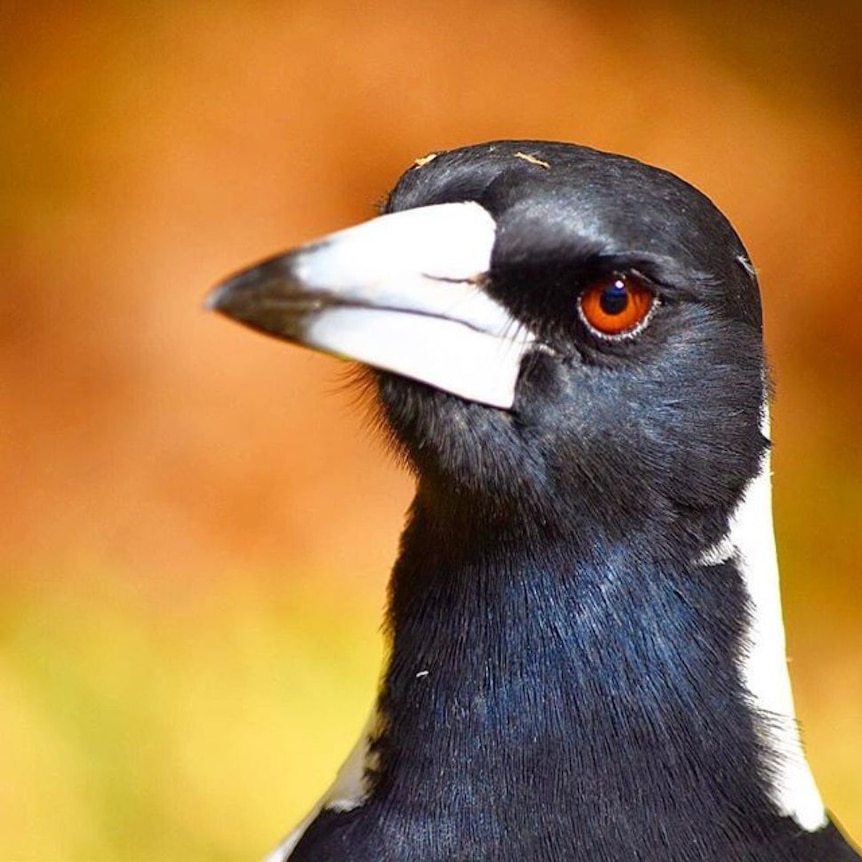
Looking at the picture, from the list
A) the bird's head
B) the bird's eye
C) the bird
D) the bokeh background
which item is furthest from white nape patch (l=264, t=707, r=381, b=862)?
the bokeh background

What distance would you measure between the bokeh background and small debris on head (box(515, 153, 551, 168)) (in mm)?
1572

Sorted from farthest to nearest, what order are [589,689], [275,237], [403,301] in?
[275,237] < [589,689] < [403,301]

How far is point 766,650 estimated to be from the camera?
104cm

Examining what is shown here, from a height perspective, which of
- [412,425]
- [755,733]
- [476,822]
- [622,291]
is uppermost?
[622,291]

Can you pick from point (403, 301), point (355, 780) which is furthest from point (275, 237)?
point (403, 301)

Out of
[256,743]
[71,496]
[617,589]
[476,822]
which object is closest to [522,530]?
[617,589]

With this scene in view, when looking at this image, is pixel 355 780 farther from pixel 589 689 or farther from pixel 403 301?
pixel 403 301

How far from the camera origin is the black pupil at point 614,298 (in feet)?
3.06

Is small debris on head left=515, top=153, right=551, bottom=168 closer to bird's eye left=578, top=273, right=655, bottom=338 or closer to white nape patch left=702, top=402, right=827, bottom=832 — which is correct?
bird's eye left=578, top=273, right=655, bottom=338

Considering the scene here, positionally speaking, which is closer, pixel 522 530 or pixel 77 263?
pixel 522 530

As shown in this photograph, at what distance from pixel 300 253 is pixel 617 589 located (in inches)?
12.0

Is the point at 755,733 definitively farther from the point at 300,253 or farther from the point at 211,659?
the point at 211,659

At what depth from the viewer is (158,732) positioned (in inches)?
92.4

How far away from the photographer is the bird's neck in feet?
3.25
